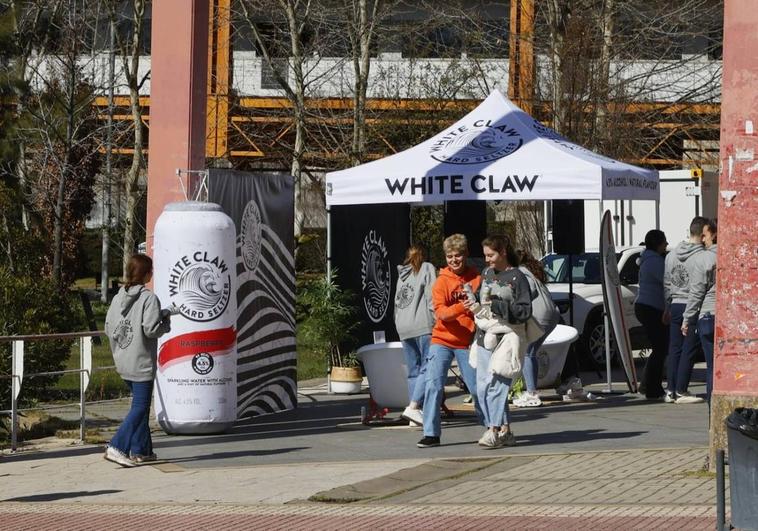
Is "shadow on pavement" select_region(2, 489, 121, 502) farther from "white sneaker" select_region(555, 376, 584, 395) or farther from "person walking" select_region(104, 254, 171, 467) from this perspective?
"white sneaker" select_region(555, 376, 584, 395)

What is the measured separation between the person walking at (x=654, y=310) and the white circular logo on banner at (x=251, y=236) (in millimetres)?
4513

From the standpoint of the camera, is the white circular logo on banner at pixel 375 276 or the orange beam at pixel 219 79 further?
the orange beam at pixel 219 79

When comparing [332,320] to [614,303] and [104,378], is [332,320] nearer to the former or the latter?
[614,303]

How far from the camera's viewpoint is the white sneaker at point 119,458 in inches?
452

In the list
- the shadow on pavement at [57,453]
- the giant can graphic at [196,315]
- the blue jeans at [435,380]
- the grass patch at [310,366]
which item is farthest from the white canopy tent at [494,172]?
the shadow on pavement at [57,453]

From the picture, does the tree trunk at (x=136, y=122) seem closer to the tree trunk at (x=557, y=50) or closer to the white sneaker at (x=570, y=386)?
the tree trunk at (x=557, y=50)

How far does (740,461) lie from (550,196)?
8.88 metres

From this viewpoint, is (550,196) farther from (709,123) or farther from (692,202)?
(709,123)

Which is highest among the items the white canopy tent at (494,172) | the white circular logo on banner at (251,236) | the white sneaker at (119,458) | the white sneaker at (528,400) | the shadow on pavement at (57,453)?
the white canopy tent at (494,172)

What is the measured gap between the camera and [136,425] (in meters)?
11.6

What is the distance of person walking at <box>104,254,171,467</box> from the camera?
11.5m

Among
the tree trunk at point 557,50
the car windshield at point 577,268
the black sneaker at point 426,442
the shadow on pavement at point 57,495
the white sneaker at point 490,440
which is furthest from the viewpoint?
the tree trunk at point 557,50

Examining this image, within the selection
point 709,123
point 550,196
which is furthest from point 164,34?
point 709,123

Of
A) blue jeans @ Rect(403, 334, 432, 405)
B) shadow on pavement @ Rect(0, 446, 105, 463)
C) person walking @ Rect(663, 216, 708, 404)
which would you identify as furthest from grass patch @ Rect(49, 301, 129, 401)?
person walking @ Rect(663, 216, 708, 404)
